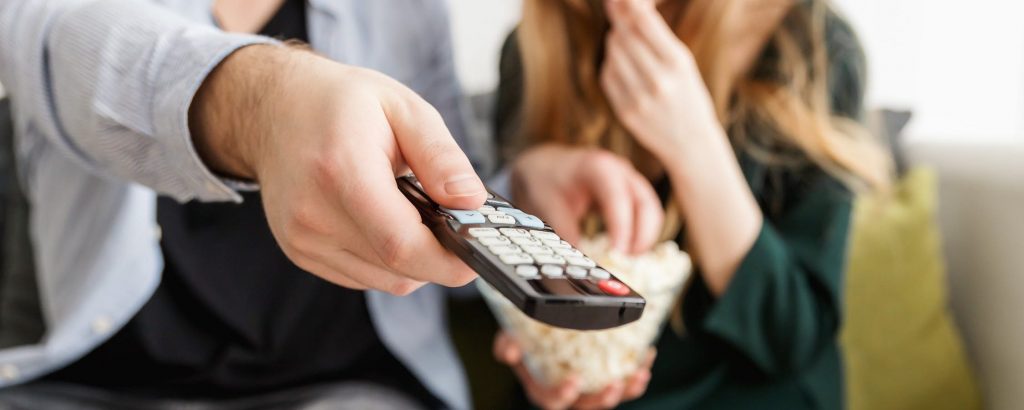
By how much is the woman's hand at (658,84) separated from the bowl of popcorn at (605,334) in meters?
0.12

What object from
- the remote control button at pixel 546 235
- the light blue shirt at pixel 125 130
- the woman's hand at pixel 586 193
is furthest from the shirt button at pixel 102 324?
the remote control button at pixel 546 235

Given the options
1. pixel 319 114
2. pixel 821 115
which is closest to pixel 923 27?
pixel 821 115

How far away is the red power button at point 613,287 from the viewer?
0.29 metres

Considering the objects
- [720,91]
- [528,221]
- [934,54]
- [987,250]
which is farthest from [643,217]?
[934,54]

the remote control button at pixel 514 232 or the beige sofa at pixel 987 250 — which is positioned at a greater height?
the remote control button at pixel 514 232

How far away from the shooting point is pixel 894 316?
0.89 meters

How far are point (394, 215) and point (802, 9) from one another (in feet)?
2.16

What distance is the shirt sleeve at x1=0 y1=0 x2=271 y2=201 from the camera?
443 mm

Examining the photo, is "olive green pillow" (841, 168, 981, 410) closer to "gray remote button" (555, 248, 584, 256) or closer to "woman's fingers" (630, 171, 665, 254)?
"woman's fingers" (630, 171, 665, 254)

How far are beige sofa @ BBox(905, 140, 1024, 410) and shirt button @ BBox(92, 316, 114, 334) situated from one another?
0.80 metres

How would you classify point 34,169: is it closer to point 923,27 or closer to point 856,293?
Result: point 856,293

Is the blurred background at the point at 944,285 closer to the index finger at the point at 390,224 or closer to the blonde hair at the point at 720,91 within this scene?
the blonde hair at the point at 720,91

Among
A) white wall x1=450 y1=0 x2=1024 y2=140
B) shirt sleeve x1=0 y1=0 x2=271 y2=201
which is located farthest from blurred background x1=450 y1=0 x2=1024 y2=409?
shirt sleeve x1=0 y1=0 x2=271 y2=201

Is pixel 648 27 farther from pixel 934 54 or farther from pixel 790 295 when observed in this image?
pixel 934 54
